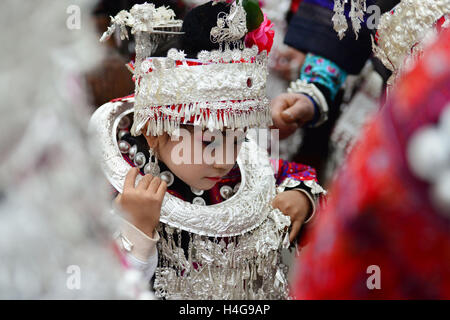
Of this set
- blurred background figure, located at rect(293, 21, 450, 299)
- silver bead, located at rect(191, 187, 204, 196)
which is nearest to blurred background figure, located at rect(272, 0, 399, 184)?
silver bead, located at rect(191, 187, 204, 196)

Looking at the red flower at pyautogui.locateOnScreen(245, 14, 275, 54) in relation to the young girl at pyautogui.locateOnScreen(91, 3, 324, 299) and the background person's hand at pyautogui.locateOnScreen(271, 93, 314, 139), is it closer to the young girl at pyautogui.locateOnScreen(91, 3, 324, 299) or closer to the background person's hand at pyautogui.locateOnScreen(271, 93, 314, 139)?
the young girl at pyautogui.locateOnScreen(91, 3, 324, 299)

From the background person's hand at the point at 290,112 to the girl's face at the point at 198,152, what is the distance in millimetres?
397

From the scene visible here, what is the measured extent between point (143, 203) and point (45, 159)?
555mm

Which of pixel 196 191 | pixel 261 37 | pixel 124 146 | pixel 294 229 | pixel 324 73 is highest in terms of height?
pixel 261 37

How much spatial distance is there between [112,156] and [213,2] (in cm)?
41

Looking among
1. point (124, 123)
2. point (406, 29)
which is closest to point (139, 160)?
point (124, 123)

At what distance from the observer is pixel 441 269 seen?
1.23 feet

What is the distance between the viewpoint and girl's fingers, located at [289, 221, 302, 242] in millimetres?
1215

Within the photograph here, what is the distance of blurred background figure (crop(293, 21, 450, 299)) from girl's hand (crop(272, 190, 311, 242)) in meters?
0.81

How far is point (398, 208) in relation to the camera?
14.0 inches

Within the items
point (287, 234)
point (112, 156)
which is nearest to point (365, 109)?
point (287, 234)

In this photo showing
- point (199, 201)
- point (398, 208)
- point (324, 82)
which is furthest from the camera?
point (324, 82)

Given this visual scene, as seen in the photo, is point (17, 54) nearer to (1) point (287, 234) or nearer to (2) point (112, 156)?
(2) point (112, 156)

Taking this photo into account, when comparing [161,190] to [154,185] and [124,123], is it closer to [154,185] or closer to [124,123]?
[154,185]
